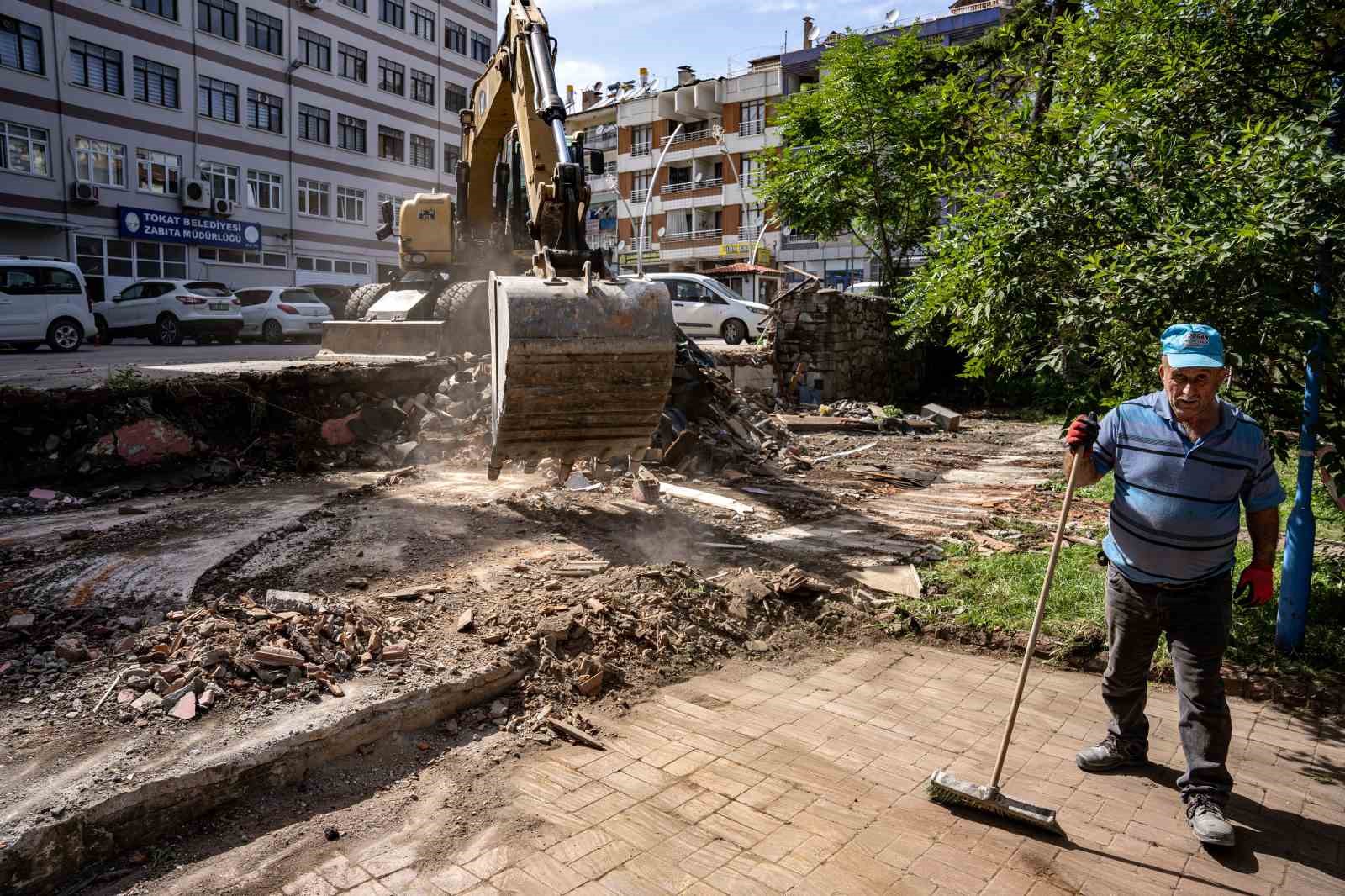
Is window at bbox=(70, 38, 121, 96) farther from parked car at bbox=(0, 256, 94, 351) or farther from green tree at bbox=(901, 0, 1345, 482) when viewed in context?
green tree at bbox=(901, 0, 1345, 482)

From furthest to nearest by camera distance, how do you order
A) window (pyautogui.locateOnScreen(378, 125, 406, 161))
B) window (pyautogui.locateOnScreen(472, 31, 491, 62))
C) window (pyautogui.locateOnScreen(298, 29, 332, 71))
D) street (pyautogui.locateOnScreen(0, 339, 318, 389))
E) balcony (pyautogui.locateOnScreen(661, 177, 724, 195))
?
1. balcony (pyautogui.locateOnScreen(661, 177, 724, 195))
2. window (pyautogui.locateOnScreen(472, 31, 491, 62))
3. window (pyautogui.locateOnScreen(378, 125, 406, 161))
4. window (pyautogui.locateOnScreen(298, 29, 332, 71))
5. street (pyautogui.locateOnScreen(0, 339, 318, 389))

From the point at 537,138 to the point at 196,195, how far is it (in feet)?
101

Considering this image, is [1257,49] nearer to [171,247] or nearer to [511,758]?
[511,758]

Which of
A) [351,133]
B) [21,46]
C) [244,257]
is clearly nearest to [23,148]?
[21,46]

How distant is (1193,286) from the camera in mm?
4691

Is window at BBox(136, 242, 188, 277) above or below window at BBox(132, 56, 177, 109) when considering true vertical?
below

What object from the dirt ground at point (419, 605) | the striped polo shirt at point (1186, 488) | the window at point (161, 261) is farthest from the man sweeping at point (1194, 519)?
the window at point (161, 261)

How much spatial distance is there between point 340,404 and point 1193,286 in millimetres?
9600

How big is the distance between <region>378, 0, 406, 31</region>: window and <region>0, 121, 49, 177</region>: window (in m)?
18.3

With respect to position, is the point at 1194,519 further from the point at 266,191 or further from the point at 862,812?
the point at 266,191

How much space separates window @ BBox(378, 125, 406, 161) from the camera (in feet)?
145

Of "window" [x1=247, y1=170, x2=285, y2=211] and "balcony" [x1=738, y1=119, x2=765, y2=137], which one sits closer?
"window" [x1=247, y1=170, x2=285, y2=211]

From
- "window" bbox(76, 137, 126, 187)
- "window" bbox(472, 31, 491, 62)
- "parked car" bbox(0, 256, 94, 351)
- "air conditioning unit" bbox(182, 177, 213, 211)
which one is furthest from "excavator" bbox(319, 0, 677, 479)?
"window" bbox(472, 31, 491, 62)

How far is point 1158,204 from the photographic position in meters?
5.12
